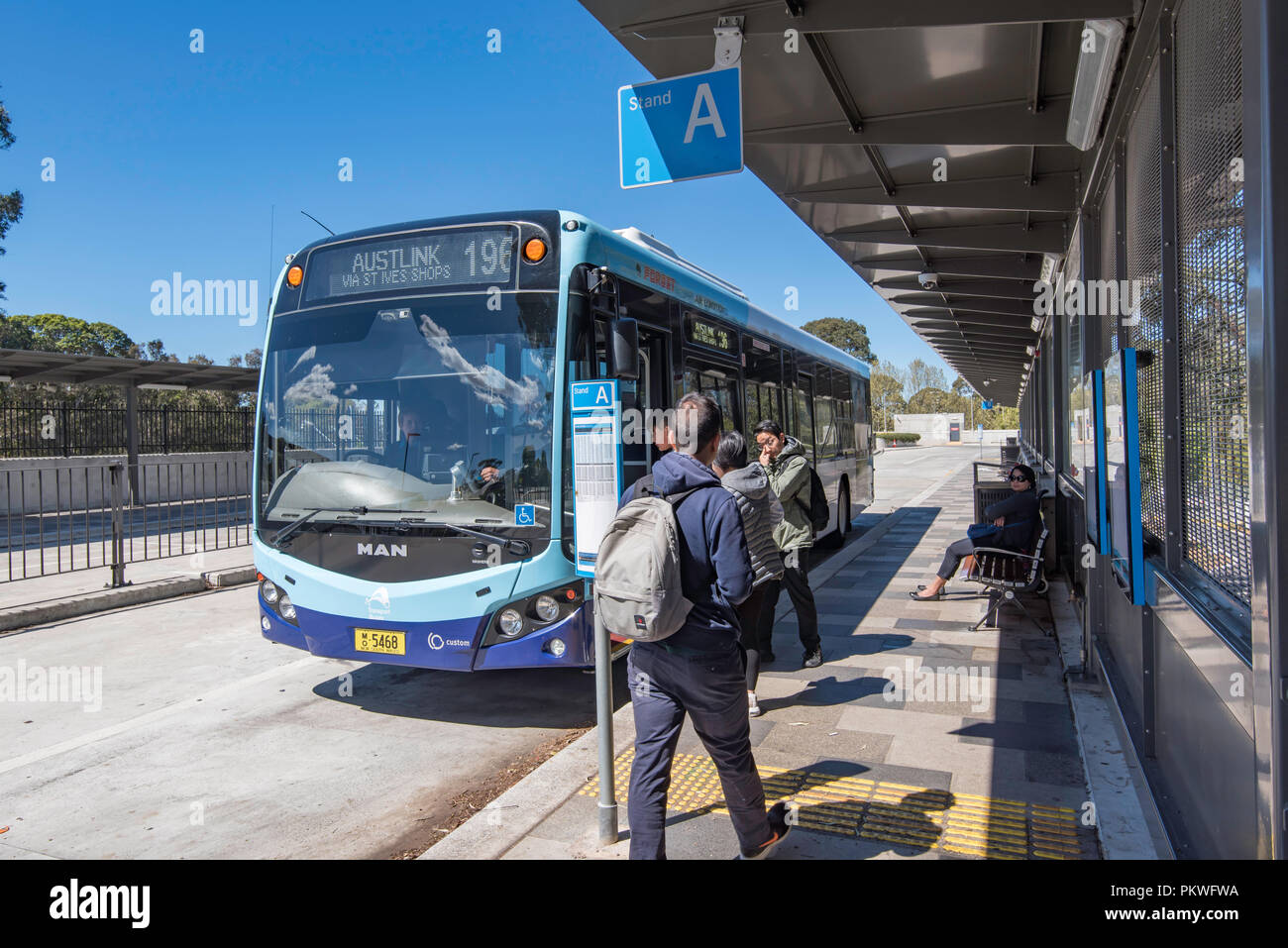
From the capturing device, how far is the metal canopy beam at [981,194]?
23.3ft

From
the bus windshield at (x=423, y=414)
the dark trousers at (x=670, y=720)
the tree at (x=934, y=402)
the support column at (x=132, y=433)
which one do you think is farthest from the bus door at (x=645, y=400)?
the tree at (x=934, y=402)

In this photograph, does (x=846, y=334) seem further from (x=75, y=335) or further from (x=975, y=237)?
(x=975, y=237)

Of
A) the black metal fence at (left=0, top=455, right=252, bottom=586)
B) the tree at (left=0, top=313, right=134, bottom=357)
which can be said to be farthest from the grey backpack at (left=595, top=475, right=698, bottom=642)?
the tree at (left=0, top=313, right=134, bottom=357)

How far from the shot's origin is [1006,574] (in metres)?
7.76

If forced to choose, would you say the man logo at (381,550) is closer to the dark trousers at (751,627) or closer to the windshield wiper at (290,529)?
the windshield wiper at (290,529)

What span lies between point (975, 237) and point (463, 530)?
6.74m

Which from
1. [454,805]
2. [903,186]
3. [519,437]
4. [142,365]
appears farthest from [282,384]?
[142,365]

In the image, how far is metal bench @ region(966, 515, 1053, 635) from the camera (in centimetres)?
767

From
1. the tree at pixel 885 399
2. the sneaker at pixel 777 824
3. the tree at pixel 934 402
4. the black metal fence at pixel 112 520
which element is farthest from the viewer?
the tree at pixel 934 402

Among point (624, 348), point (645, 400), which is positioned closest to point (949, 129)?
point (645, 400)

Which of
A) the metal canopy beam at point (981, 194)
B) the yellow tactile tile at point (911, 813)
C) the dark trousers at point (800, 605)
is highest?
the metal canopy beam at point (981, 194)

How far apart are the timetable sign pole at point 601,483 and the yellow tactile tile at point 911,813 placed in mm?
512

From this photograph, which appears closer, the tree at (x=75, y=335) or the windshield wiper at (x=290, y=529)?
the windshield wiper at (x=290, y=529)
